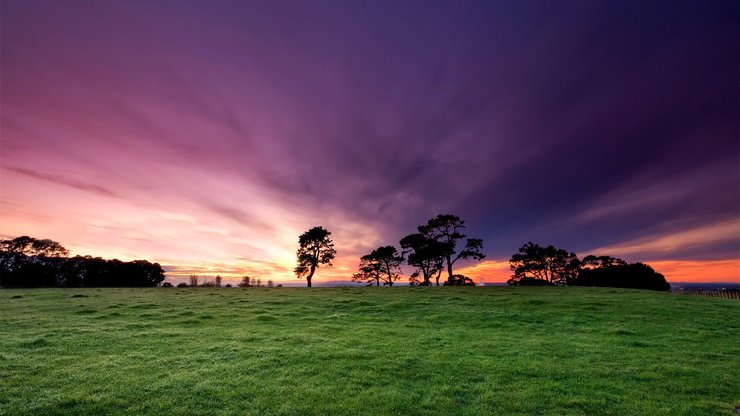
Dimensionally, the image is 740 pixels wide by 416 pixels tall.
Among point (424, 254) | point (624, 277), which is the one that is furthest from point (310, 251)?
point (624, 277)

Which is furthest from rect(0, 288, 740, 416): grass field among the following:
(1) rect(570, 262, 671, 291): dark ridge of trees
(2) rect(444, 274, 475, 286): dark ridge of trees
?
(1) rect(570, 262, 671, 291): dark ridge of trees

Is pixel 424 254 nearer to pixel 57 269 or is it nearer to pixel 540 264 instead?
pixel 540 264

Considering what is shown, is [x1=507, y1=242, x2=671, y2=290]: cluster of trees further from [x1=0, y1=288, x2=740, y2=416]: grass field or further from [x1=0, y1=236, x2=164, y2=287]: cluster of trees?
[x1=0, y1=236, x2=164, y2=287]: cluster of trees

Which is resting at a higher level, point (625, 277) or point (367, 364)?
point (625, 277)

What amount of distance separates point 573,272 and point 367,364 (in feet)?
276

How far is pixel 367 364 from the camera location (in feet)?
42.0

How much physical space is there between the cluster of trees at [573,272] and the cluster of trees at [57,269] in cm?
9023

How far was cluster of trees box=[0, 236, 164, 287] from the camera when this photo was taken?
234 ft

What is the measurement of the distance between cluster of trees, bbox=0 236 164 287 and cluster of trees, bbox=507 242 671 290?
3552 inches

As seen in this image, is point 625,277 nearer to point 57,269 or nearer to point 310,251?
point 310,251

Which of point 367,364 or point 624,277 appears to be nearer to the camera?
point 367,364

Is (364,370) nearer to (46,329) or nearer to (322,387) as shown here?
(322,387)

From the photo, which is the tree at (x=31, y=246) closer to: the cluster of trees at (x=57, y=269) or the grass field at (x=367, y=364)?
the cluster of trees at (x=57, y=269)

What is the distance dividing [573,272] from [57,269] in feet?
398
